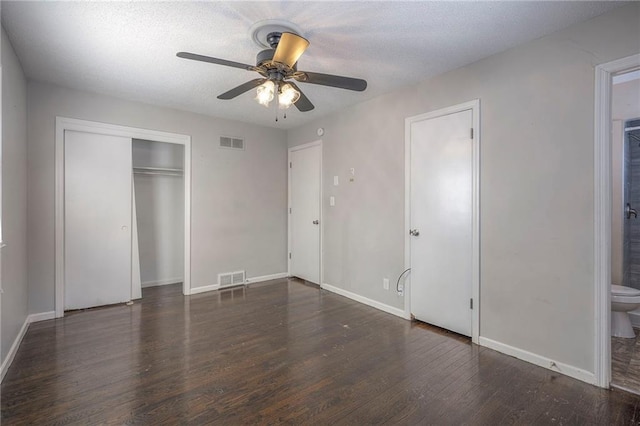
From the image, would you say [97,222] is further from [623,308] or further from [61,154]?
[623,308]

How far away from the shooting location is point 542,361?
7.57 feet

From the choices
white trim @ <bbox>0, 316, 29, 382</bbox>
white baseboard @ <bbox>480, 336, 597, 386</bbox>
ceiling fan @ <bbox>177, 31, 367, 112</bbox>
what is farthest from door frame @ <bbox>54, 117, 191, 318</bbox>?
white baseboard @ <bbox>480, 336, 597, 386</bbox>

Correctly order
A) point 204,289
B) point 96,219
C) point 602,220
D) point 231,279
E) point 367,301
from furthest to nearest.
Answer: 1. point 231,279
2. point 204,289
3. point 367,301
4. point 96,219
5. point 602,220

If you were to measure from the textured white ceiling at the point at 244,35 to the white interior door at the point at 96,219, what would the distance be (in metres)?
0.73

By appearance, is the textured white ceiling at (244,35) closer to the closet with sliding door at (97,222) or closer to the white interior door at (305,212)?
the closet with sliding door at (97,222)

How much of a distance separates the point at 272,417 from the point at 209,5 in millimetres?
2530

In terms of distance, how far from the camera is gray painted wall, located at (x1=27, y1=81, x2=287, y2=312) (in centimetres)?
321

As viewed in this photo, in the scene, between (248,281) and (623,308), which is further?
(248,281)

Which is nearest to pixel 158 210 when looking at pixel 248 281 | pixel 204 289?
pixel 204 289

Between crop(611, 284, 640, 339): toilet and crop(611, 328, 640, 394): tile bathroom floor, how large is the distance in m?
0.07

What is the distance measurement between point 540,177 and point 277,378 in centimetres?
245

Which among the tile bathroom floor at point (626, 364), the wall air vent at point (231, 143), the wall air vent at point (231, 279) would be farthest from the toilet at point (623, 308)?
the wall air vent at point (231, 143)

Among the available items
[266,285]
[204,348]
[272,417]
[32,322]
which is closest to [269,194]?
[266,285]

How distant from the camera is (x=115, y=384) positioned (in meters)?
2.08
